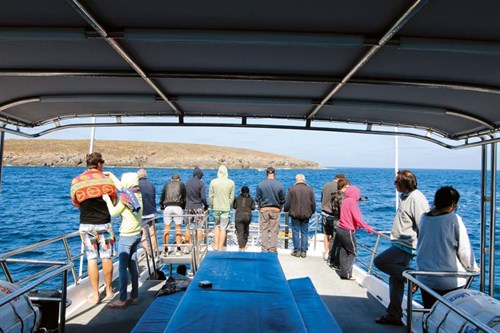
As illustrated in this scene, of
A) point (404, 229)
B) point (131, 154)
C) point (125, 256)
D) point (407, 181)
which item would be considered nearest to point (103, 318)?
point (125, 256)

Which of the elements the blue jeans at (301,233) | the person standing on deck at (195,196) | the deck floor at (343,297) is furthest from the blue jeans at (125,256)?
the blue jeans at (301,233)

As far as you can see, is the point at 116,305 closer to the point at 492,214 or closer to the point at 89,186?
the point at 89,186

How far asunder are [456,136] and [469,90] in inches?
97.2

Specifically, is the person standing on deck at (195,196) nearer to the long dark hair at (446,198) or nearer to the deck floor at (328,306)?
the deck floor at (328,306)

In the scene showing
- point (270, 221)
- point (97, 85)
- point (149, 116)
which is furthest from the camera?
point (270, 221)

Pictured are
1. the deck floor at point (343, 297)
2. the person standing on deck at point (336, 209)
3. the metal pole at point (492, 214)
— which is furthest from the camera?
the person standing on deck at point (336, 209)

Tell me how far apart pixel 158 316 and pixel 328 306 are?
2.83 metres

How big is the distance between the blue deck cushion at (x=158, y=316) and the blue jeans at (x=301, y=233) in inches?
163

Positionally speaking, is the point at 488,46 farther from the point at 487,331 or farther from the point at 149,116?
the point at 149,116

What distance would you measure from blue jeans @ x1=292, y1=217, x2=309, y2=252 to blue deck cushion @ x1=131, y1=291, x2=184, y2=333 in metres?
4.13

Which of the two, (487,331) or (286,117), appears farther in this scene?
(286,117)

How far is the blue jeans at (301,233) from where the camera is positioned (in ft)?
28.5

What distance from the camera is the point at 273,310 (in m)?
3.54

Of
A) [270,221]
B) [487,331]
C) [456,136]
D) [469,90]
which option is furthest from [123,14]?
[270,221]
